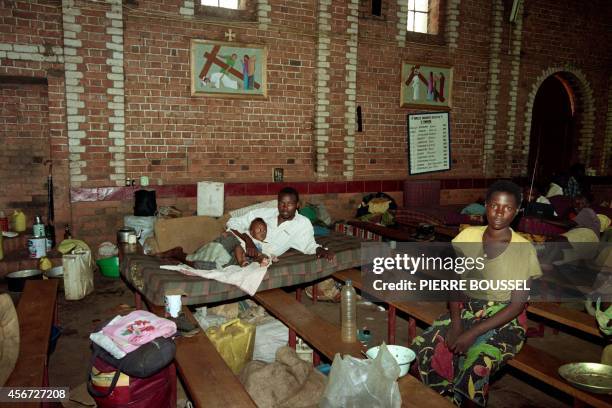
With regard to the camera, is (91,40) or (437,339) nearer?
(437,339)

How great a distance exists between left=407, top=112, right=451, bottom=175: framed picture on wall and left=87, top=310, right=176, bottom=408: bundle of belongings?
749cm

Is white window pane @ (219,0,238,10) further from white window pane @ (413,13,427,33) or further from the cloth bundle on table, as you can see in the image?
the cloth bundle on table

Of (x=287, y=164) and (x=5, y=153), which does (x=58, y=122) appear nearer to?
(x=5, y=153)

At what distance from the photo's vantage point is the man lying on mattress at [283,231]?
536 centimetres

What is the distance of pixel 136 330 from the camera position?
310cm

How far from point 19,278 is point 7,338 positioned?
11.9ft

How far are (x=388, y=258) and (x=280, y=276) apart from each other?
1751 millimetres

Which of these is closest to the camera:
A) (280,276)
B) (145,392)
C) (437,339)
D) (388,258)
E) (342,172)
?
(145,392)

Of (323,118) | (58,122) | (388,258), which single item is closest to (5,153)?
(58,122)

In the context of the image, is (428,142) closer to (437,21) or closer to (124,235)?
(437,21)

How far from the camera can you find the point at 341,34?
8.61 metres

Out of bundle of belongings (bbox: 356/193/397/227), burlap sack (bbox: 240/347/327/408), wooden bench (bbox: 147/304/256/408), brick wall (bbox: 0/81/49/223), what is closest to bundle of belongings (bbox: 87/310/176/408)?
wooden bench (bbox: 147/304/256/408)

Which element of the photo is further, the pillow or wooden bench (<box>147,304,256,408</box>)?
the pillow

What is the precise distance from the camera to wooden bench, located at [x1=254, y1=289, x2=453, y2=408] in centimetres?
267
